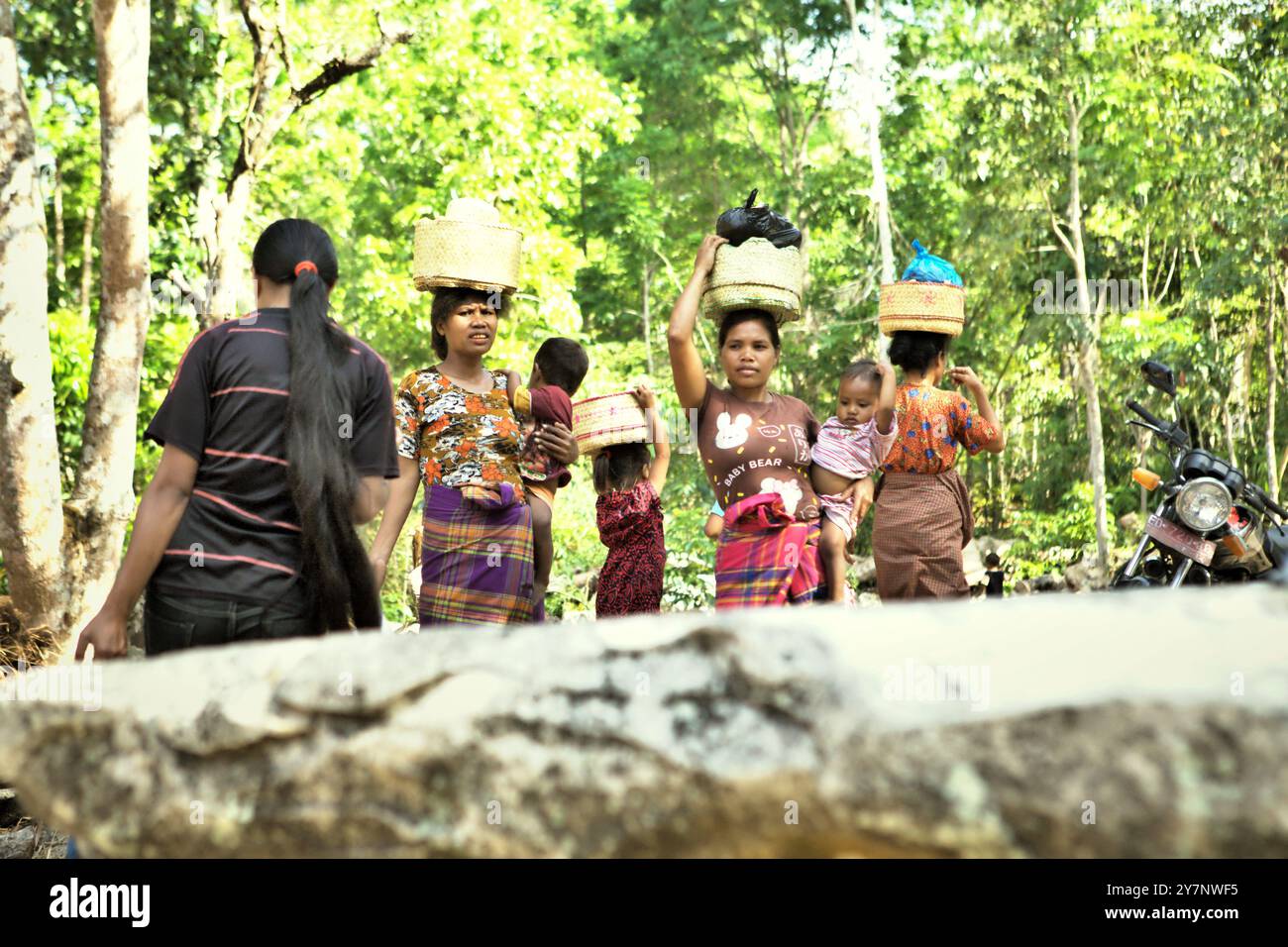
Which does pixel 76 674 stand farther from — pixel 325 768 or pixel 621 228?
pixel 621 228

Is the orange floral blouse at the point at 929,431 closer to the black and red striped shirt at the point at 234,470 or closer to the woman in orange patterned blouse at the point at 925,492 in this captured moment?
the woman in orange patterned blouse at the point at 925,492

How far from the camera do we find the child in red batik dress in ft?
→ 14.8

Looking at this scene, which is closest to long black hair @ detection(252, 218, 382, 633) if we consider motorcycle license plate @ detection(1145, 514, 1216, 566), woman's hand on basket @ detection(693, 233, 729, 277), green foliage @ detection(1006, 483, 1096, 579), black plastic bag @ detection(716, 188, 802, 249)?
woman's hand on basket @ detection(693, 233, 729, 277)

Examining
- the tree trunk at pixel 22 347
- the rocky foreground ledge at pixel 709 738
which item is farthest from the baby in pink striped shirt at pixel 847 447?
the tree trunk at pixel 22 347

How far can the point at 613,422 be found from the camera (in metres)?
4.34

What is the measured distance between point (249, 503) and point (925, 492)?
236cm

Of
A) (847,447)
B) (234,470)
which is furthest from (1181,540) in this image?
(234,470)

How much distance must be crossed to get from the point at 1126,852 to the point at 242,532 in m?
1.86

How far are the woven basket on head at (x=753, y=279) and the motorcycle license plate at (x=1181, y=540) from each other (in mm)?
2129

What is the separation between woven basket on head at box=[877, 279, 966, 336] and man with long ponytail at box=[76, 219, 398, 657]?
2.17m

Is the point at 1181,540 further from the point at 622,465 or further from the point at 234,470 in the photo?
the point at 234,470

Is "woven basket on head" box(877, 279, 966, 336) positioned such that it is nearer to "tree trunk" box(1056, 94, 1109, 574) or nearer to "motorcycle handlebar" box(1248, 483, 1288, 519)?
"motorcycle handlebar" box(1248, 483, 1288, 519)

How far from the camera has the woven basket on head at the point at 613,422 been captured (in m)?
4.34

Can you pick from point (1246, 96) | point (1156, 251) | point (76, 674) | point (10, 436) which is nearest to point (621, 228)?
point (1156, 251)
